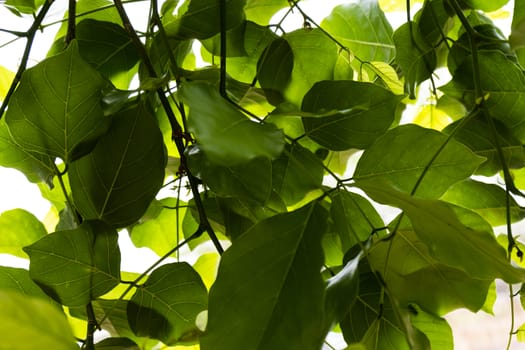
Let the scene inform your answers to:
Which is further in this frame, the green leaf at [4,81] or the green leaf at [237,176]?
the green leaf at [4,81]

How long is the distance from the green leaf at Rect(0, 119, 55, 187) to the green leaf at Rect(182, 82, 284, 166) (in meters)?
0.15

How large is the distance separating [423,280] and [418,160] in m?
0.06

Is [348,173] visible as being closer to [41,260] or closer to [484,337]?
[484,337]

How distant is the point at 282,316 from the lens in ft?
0.80

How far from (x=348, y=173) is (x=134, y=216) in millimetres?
532

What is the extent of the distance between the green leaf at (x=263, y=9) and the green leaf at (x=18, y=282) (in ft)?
0.78

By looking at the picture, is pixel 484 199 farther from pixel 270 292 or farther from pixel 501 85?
pixel 270 292

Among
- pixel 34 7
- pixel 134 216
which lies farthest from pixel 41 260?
pixel 34 7

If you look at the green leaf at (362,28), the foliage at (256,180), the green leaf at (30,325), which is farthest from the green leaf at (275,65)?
the green leaf at (30,325)

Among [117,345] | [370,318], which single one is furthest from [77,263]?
[370,318]

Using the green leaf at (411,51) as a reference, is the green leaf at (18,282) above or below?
below

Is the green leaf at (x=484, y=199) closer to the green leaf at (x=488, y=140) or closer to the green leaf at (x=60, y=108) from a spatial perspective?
the green leaf at (x=488, y=140)

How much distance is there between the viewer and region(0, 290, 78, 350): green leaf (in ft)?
0.45

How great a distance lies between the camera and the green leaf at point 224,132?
0.63ft
